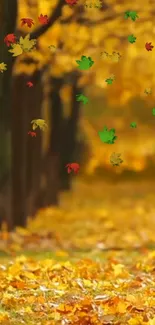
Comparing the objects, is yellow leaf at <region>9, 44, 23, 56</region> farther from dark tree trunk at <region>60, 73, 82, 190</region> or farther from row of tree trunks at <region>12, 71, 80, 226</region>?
dark tree trunk at <region>60, 73, 82, 190</region>

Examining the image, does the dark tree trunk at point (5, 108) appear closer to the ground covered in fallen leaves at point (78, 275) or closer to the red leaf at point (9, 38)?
the ground covered in fallen leaves at point (78, 275)

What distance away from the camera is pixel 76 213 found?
21812mm

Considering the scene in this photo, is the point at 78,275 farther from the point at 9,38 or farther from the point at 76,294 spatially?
the point at 9,38

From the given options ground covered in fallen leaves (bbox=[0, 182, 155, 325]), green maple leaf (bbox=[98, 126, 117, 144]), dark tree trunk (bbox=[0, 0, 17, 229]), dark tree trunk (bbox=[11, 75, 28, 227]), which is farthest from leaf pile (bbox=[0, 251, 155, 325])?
dark tree trunk (bbox=[11, 75, 28, 227])

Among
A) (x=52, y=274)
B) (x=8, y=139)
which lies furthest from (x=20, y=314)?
(x=8, y=139)

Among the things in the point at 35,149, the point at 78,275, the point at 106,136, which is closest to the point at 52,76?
the point at 35,149

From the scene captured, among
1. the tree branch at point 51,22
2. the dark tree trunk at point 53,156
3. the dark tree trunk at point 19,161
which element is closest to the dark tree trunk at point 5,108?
the tree branch at point 51,22

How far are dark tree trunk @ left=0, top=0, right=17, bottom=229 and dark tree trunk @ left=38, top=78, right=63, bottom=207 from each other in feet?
16.2

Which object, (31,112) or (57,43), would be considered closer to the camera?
(57,43)

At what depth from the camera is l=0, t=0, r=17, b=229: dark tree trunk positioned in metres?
13.1

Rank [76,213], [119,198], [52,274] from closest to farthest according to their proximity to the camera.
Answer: [52,274] < [76,213] < [119,198]

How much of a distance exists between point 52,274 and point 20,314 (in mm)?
1646

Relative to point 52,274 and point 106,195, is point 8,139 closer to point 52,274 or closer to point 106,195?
point 52,274

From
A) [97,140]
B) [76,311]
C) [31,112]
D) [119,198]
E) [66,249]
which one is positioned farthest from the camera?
[97,140]
